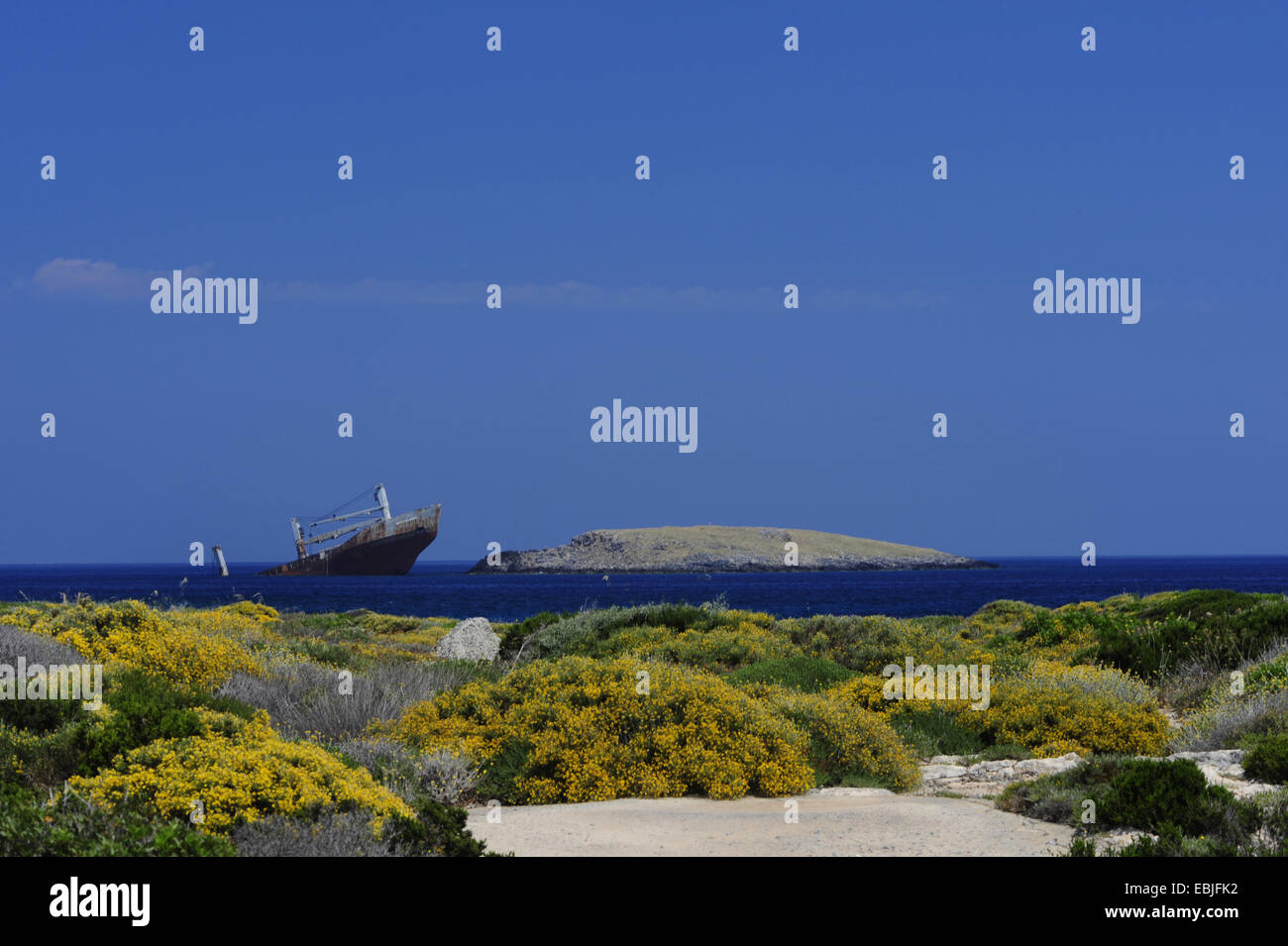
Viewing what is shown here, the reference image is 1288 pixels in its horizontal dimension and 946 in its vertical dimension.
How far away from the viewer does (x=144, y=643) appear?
1221 centimetres

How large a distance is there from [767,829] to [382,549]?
11872cm

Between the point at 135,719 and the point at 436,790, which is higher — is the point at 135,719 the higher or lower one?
the higher one

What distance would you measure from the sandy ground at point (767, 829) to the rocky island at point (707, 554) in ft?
484

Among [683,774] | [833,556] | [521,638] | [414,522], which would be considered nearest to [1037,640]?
[521,638]

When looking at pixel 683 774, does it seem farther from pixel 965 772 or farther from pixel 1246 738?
pixel 1246 738

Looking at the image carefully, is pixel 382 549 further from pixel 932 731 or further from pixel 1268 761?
pixel 1268 761

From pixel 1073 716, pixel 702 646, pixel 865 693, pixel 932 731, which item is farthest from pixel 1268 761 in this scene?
pixel 702 646

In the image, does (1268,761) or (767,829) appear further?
(1268,761)

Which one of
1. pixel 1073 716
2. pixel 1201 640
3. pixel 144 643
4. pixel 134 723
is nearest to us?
pixel 134 723

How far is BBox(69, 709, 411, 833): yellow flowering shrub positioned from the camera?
6828 millimetres

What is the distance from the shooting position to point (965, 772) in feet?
37.8

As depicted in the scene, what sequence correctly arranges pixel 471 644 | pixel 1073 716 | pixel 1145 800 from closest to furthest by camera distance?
pixel 1145 800
pixel 1073 716
pixel 471 644
